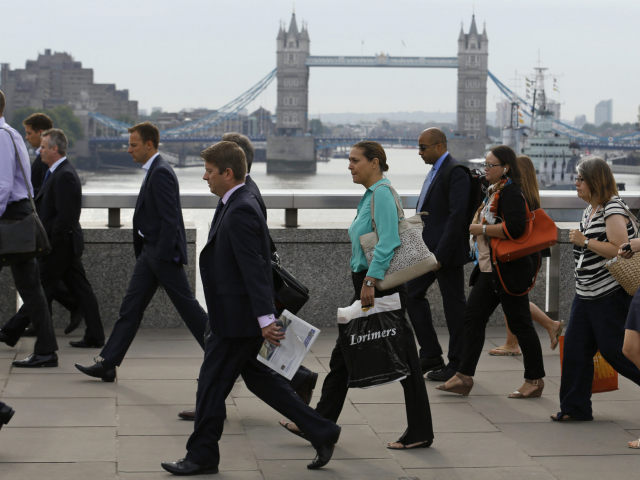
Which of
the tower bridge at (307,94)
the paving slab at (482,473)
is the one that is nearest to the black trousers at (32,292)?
the paving slab at (482,473)

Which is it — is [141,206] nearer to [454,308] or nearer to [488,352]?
[454,308]

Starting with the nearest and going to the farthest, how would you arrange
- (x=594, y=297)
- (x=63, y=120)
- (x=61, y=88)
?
(x=594, y=297) → (x=63, y=120) → (x=61, y=88)

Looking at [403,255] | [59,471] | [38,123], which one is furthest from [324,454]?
[38,123]

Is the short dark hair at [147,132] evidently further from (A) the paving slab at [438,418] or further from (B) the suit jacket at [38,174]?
(A) the paving slab at [438,418]

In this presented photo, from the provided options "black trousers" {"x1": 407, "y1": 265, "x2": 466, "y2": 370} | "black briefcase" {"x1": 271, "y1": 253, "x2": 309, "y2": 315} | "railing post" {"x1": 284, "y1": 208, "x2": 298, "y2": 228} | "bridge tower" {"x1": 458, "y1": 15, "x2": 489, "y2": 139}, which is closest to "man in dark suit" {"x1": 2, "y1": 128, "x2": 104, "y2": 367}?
"railing post" {"x1": 284, "y1": 208, "x2": 298, "y2": 228}

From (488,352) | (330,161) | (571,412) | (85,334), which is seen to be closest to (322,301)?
(488,352)

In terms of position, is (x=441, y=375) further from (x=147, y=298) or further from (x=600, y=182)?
(x=147, y=298)
